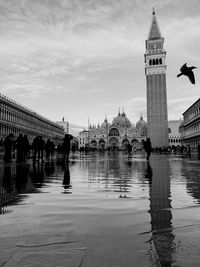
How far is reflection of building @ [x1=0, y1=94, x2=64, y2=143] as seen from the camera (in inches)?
2700

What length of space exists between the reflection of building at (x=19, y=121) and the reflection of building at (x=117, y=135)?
157 ft

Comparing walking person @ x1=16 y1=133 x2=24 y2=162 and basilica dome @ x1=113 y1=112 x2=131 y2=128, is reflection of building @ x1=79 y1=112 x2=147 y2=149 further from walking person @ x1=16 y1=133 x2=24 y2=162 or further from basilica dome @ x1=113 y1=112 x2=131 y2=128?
walking person @ x1=16 y1=133 x2=24 y2=162

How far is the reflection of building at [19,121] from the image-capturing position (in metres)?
68.6

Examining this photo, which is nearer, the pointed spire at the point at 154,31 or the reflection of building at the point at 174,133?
the pointed spire at the point at 154,31

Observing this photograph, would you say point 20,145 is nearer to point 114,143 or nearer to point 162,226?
Answer: point 162,226

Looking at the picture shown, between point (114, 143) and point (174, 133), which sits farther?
point (114, 143)

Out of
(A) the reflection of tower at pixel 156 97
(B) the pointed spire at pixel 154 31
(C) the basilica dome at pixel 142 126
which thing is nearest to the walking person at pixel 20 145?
(A) the reflection of tower at pixel 156 97

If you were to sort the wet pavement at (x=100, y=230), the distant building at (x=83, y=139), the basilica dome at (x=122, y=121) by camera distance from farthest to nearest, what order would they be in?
1. the distant building at (x=83, y=139)
2. the basilica dome at (x=122, y=121)
3. the wet pavement at (x=100, y=230)

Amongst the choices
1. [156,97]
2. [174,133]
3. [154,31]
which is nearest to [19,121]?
[156,97]

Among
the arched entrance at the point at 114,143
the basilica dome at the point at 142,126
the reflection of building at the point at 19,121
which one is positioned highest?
the basilica dome at the point at 142,126

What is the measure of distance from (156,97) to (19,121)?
43051mm

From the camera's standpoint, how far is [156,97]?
3740 inches

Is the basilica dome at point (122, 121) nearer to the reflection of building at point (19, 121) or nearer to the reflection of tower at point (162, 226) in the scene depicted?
the reflection of building at point (19, 121)

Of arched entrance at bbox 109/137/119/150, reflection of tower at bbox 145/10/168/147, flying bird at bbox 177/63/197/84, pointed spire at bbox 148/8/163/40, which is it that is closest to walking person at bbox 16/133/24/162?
flying bird at bbox 177/63/197/84
